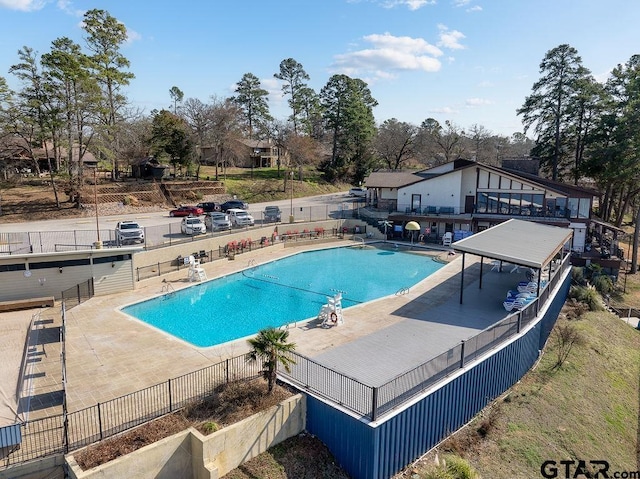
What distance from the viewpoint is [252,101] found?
259 ft

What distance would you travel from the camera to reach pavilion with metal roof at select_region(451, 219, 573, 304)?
1827 cm

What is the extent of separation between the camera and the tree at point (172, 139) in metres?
49.2

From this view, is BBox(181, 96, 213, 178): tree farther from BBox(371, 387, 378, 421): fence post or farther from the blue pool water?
BBox(371, 387, 378, 421): fence post

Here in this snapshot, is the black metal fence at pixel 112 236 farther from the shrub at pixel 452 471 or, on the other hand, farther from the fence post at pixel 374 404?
the shrub at pixel 452 471

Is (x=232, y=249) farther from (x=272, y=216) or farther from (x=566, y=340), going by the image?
(x=566, y=340)

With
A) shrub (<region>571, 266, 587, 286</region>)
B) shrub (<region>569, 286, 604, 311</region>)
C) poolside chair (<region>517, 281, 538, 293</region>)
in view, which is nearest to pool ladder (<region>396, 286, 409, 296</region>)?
poolside chair (<region>517, 281, 538, 293</region>)

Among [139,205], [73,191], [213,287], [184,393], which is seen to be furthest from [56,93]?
[184,393]

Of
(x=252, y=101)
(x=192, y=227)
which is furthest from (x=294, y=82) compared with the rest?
→ (x=192, y=227)

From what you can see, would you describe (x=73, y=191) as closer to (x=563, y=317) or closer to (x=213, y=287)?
(x=213, y=287)

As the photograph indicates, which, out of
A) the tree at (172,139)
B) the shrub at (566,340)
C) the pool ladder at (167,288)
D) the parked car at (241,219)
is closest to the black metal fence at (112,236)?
the parked car at (241,219)

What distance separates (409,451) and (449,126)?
67409 millimetres

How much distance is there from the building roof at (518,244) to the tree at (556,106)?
25.3 metres

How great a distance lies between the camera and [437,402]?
40.3 ft

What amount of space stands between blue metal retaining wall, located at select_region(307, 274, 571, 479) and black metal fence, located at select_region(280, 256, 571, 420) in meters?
0.29
